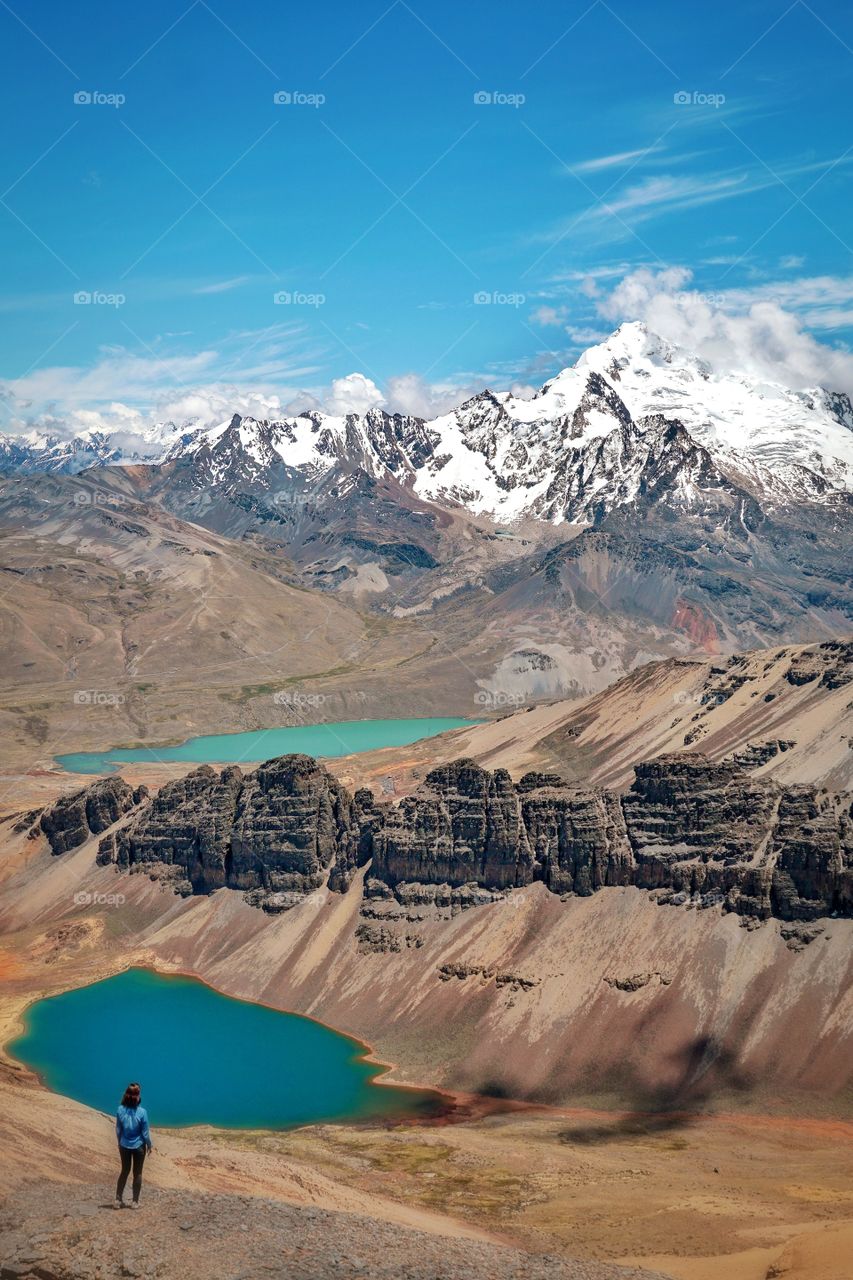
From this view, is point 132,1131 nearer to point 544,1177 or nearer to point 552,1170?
point 544,1177

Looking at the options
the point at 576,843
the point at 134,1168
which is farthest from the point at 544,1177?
the point at 576,843

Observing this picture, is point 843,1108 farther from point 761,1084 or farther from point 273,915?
point 273,915

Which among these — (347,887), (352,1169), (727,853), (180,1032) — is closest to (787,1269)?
(352,1169)

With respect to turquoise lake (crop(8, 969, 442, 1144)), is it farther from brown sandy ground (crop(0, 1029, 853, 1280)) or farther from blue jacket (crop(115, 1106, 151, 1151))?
blue jacket (crop(115, 1106, 151, 1151))
